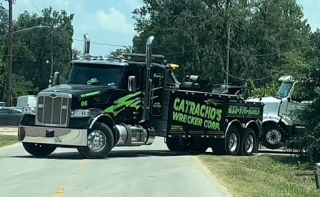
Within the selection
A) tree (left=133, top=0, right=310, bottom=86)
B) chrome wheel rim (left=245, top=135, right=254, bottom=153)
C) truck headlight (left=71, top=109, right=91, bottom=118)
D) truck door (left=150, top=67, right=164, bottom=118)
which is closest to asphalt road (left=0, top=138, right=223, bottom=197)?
truck headlight (left=71, top=109, right=91, bottom=118)

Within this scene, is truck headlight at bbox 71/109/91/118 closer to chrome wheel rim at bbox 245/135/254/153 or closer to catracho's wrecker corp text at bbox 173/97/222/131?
catracho's wrecker corp text at bbox 173/97/222/131

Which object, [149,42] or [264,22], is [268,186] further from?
[264,22]

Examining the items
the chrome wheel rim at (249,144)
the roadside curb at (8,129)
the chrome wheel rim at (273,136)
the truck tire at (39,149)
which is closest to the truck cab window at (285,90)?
the chrome wheel rim at (273,136)

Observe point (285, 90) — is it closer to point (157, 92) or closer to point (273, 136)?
point (273, 136)

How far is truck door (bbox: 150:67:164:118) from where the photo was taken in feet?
77.0

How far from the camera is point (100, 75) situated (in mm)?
22391

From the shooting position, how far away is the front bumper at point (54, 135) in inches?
813

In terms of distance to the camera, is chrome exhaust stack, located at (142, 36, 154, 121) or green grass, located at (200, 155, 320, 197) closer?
green grass, located at (200, 155, 320, 197)

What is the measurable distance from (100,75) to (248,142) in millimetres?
7450

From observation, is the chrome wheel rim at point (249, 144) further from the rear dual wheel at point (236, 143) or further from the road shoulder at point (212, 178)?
the road shoulder at point (212, 178)

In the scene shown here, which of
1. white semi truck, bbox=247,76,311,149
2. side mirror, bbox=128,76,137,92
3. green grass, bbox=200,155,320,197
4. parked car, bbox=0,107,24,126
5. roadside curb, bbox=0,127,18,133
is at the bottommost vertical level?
roadside curb, bbox=0,127,18,133

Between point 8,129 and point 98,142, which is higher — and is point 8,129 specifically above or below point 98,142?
below

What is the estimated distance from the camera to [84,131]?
813 inches

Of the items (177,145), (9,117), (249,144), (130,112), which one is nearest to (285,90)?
(249,144)
